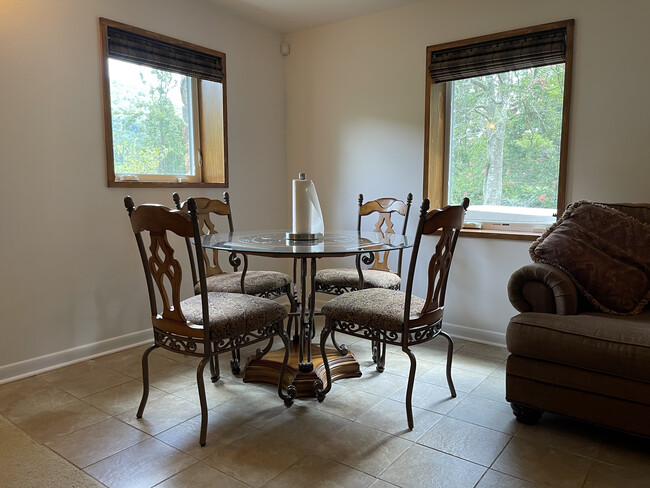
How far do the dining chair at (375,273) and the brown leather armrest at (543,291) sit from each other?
751 mm

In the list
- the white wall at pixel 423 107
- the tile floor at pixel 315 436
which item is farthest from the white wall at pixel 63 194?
the white wall at pixel 423 107

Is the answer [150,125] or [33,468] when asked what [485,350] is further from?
[150,125]

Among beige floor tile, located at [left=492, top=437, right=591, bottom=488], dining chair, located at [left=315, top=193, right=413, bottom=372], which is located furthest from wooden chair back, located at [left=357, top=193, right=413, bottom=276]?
beige floor tile, located at [left=492, top=437, right=591, bottom=488]

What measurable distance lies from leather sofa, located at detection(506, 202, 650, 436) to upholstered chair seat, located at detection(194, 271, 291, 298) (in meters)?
1.32

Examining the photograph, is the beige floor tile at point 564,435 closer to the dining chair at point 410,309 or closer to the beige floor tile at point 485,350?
the dining chair at point 410,309

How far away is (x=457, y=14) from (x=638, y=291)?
80.1 inches

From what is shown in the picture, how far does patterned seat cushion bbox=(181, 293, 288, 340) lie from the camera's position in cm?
192

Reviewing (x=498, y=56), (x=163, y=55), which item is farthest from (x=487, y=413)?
(x=163, y=55)

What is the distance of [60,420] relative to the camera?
2068 mm

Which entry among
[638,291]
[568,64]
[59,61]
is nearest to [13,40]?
[59,61]

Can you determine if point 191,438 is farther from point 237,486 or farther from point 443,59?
point 443,59

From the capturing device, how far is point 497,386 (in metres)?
2.45

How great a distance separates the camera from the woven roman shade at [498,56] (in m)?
2.74

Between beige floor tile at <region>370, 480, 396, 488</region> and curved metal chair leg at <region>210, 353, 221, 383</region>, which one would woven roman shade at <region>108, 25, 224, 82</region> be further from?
beige floor tile at <region>370, 480, 396, 488</region>
